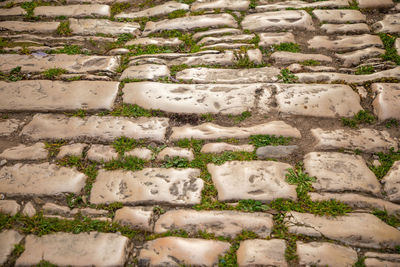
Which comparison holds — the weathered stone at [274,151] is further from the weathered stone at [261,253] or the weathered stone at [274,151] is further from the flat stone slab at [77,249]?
the flat stone slab at [77,249]

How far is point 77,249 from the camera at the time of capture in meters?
1.77

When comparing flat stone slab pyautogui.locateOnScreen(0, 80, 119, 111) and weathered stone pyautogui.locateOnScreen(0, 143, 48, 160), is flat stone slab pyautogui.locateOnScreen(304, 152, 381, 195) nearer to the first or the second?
flat stone slab pyautogui.locateOnScreen(0, 80, 119, 111)

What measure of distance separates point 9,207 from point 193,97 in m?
1.57

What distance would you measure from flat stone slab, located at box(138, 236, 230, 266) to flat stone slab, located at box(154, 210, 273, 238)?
2.9 inches

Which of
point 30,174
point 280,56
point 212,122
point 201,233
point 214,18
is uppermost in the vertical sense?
point 214,18

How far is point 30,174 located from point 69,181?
30cm

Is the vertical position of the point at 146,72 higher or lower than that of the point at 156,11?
lower

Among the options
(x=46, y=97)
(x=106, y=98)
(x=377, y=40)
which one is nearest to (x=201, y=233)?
(x=106, y=98)

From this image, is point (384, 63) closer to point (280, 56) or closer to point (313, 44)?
point (313, 44)

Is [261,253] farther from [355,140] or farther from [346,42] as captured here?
[346,42]

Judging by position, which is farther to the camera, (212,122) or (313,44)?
(313,44)

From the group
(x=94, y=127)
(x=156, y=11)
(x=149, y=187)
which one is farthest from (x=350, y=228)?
(x=156, y=11)

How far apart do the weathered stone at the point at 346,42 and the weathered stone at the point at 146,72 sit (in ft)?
5.02

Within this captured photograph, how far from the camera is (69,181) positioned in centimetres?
211
